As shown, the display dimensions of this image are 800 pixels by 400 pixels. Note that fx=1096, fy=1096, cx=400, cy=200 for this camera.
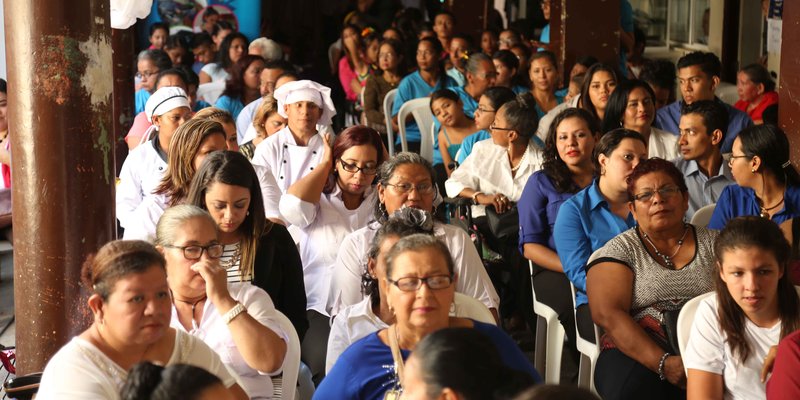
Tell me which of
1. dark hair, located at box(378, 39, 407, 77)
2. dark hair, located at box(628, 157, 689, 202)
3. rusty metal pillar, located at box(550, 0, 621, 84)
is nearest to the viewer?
dark hair, located at box(628, 157, 689, 202)

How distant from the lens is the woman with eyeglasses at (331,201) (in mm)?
4062

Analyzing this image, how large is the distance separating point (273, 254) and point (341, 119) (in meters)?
7.08

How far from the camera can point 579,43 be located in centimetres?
752

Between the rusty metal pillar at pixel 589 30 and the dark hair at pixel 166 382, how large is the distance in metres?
5.95

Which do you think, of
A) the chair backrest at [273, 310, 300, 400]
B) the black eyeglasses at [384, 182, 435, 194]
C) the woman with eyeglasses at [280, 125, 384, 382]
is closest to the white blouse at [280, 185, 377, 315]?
the woman with eyeglasses at [280, 125, 384, 382]

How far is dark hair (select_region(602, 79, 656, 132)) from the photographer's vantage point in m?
5.38

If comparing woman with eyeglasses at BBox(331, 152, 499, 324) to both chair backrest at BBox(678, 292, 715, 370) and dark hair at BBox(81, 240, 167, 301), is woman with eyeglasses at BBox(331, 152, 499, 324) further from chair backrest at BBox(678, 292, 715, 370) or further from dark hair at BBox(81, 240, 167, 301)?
dark hair at BBox(81, 240, 167, 301)

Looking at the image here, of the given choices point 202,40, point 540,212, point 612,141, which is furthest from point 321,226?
point 202,40

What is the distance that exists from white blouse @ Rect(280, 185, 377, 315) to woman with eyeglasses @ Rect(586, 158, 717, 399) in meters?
0.99

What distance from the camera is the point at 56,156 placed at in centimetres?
320

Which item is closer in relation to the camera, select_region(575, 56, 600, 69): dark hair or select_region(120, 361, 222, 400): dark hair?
select_region(120, 361, 222, 400): dark hair

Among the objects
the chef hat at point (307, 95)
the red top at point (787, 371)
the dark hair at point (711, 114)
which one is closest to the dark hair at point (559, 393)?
the red top at point (787, 371)

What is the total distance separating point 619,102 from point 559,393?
12.9 ft

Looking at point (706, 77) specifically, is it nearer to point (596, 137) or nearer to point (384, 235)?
point (596, 137)
